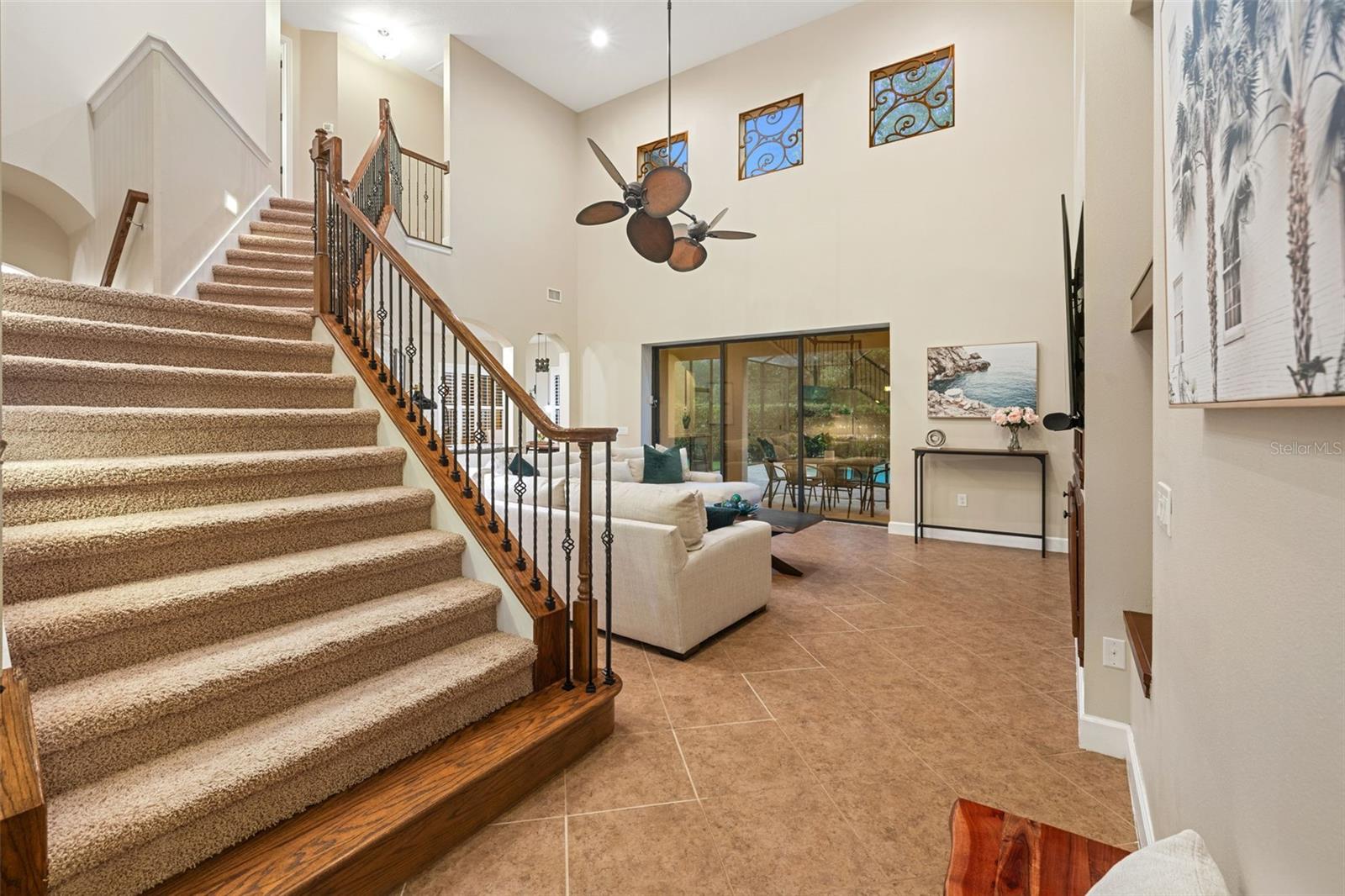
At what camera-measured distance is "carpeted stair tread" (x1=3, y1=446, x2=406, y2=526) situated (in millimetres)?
1846

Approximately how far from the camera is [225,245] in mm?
4891

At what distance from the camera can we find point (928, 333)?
607 cm

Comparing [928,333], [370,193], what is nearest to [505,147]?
[370,193]

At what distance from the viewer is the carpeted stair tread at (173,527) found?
1701 millimetres

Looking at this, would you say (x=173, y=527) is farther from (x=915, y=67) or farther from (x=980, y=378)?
(x=915, y=67)

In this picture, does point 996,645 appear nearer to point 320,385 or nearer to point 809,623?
point 809,623

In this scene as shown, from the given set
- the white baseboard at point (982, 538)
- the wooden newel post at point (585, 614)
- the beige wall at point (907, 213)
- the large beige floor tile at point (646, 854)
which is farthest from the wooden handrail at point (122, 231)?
the white baseboard at point (982, 538)

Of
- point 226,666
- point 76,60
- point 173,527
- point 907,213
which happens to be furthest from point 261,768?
point 907,213

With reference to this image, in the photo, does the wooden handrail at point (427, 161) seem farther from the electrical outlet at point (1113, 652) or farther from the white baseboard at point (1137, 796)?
the white baseboard at point (1137, 796)

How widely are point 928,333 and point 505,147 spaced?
→ 5854mm

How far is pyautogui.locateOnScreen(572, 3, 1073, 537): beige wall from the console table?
0.30 feet

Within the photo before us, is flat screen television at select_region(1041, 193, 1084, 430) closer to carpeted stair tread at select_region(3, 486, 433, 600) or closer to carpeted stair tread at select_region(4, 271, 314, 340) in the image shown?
carpeted stair tread at select_region(3, 486, 433, 600)

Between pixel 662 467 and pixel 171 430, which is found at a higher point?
pixel 171 430

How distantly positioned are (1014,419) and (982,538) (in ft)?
3.92
